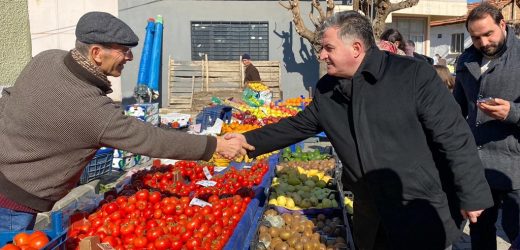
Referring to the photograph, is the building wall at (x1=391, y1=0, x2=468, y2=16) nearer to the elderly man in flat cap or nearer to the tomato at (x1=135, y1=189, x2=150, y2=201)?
the tomato at (x1=135, y1=189, x2=150, y2=201)

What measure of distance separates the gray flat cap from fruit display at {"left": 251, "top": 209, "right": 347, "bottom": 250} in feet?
7.04

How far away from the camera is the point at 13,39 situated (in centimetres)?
548

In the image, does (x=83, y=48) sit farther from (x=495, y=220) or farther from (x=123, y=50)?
(x=495, y=220)

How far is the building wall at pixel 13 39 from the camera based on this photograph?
5309mm

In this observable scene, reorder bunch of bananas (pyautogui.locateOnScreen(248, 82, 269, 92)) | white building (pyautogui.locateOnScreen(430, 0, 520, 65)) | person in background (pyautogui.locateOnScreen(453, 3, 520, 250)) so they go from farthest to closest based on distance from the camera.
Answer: white building (pyautogui.locateOnScreen(430, 0, 520, 65)) → bunch of bananas (pyautogui.locateOnScreen(248, 82, 269, 92)) → person in background (pyautogui.locateOnScreen(453, 3, 520, 250))

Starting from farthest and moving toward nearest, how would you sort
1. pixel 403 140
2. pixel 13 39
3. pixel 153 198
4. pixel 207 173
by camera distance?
pixel 207 173
pixel 13 39
pixel 153 198
pixel 403 140

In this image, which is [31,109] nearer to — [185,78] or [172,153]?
[172,153]

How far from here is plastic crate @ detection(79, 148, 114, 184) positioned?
22.4 feet

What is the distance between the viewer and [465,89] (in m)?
3.64

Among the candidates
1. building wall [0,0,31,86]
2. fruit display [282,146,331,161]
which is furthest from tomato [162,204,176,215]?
fruit display [282,146,331,161]

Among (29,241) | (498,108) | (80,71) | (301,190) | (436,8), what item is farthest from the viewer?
(436,8)

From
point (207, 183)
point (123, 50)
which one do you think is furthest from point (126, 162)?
point (123, 50)

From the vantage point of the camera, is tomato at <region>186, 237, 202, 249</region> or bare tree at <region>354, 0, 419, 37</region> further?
bare tree at <region>354, 0, 419, 37</region>

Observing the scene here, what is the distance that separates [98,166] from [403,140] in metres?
5.49
